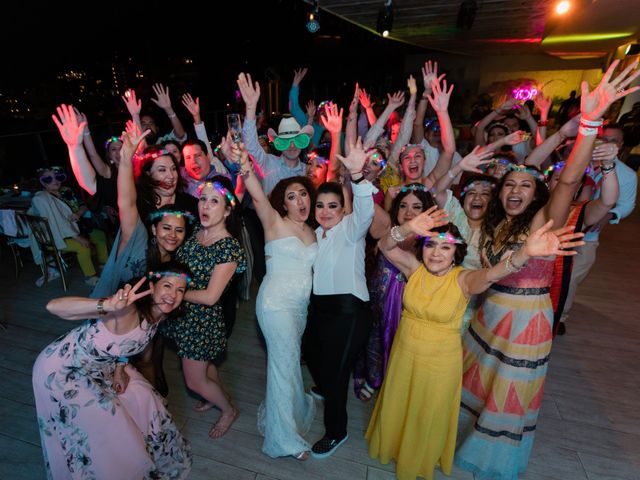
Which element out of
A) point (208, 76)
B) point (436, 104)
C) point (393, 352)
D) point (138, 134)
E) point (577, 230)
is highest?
point (208, 76)

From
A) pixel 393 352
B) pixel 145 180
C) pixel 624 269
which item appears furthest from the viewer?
pixel 624 269

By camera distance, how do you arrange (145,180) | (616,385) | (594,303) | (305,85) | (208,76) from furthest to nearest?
(305,85) < (208,76) < (594,303) < (616,385) < (145,180)

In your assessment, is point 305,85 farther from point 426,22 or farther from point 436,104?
point 436,104

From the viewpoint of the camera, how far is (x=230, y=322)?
3004 millimetres

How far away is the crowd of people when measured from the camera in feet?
5.58

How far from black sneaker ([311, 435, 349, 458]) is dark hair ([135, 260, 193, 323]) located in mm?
1147

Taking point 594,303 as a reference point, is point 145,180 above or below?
above

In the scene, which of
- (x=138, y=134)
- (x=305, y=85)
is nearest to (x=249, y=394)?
(x=138, y=134)

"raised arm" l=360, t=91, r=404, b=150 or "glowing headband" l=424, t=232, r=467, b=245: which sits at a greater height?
"raised arm" l=360, t=91, r=404, b=150

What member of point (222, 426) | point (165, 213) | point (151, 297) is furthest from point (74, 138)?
point (222, 426)

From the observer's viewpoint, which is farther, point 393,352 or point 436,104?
point 436,104

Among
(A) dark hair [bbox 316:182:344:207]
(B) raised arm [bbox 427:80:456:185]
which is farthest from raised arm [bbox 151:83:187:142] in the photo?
(B) raised arm [bbox 427:80:456:185]

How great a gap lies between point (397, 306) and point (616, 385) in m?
2.06

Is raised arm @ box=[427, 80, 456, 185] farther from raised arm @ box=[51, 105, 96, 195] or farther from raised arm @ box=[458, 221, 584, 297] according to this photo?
raised arm @ box=[51, 105, 96, 195]
